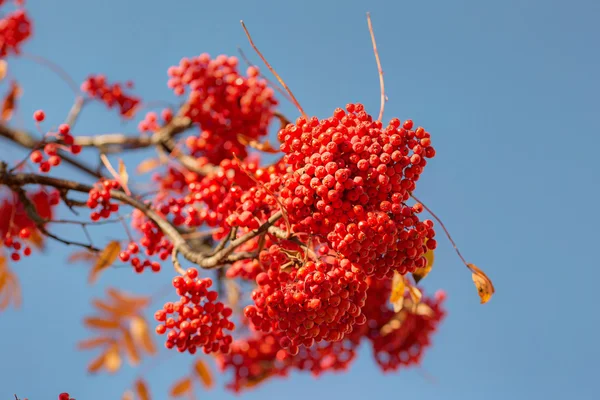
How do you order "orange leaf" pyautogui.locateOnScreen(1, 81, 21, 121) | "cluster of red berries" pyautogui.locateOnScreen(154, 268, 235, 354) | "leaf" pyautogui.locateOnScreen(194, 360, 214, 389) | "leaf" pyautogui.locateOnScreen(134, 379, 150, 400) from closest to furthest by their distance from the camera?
"cluster of red berries" pyautogui.locateOnScreen(154, 268, 235, 354)
"leaf" pyautogui.locateOnScreen(134, 379, 150, 400)
"orange leaf" pyautogui.locateOnScreen(1, 81, 21, 121)
"leaf" pyautogui.locateOnScreen(194, 360, 214, 389)

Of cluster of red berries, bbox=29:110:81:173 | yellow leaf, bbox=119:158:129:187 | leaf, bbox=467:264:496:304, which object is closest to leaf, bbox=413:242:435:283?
leaf, bbox=467:264:496:304

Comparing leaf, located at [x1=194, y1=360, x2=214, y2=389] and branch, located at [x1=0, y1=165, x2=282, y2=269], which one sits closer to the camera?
branch, located at [x1=0, y1=165, x2=282, y2=269]

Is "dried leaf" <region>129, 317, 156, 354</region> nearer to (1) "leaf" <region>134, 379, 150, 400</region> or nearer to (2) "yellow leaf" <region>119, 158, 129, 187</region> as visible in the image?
(1) "leaf" <region>134, 379, 150, 400</region>

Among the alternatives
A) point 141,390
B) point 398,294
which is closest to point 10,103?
point 141,390

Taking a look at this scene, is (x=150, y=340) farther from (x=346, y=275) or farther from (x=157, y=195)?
(x=346, y=275)

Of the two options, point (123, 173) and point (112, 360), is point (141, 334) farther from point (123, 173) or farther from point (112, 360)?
point (123, 173)
